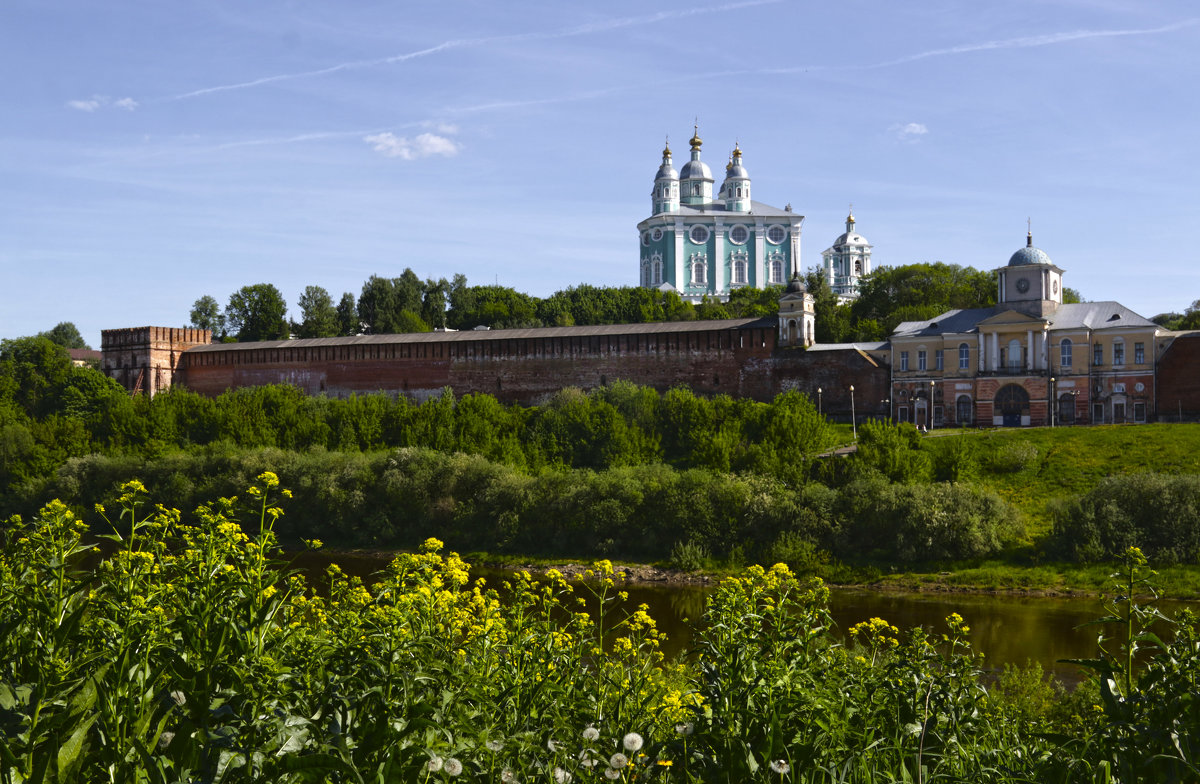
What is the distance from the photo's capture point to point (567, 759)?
4.27 metres

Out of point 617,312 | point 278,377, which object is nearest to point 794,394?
point 278,377

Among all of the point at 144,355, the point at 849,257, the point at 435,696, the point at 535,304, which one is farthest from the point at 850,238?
the point at 435,696

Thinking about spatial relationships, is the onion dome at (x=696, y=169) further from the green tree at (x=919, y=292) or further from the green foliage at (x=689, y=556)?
the green foliage at (x=689, y=556)

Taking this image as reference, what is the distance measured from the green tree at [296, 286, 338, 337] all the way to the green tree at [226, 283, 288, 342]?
39.1 inches

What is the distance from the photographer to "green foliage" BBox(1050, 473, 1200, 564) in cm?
2072

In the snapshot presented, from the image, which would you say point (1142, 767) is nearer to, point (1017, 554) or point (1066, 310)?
point (1017, 554)

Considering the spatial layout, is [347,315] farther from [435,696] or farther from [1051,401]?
[435,696]

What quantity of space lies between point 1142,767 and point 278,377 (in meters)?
37.0

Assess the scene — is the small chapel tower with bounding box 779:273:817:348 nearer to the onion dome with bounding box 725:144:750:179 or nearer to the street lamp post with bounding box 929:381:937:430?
the street lamp post with bounding box 929:381:937:430

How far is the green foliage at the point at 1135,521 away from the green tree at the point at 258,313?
123 feet

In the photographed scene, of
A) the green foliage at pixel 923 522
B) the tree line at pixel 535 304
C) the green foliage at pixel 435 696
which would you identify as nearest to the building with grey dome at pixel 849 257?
the tree line at pixel 535 304

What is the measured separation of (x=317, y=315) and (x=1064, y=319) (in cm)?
3253

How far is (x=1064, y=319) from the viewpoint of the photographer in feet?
105

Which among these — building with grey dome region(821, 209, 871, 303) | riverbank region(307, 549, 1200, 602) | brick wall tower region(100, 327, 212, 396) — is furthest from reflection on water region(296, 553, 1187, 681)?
building with grey dome region(821, 209, 871, 303)
